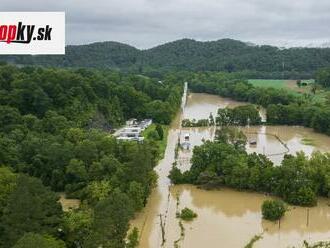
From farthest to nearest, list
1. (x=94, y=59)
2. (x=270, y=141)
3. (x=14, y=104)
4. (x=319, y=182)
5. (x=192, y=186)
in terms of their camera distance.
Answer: (x=94, y=59), (x=270, y=141), (x=14, y=104), (x=192, y=186), (x=319, y=182)

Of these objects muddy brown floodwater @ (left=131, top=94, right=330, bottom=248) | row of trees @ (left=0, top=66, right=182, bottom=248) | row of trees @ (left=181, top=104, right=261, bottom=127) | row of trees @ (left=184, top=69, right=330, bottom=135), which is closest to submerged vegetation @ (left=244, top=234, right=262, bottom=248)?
muddy brown floodwater @ (left=131, top=94, right=330, bottom=248)

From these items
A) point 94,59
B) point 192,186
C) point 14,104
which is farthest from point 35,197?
point 94,59

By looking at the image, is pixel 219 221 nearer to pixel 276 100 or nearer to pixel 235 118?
pixel 235 118

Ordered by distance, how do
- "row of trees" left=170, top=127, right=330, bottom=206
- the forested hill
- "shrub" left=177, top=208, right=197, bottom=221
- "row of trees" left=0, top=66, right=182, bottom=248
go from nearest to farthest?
"row of trees" left=0, top=66, right=182, bottom=248 < "shrub" left=177, top=208, right=197, bottom=221 < "row of trees" left=170, top=127, right=330, bottom=206 < the forested hill

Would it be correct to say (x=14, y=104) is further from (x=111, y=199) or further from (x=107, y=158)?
(x=111, y=199)

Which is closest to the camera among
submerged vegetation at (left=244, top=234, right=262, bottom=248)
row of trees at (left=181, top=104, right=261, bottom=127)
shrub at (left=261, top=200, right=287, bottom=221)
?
submerged vegetation at (left=244, top=234, right=262, bottom=248)

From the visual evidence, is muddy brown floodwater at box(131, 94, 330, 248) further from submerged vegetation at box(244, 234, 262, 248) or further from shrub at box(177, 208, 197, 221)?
shrub at box(177, 208, 197, 221)

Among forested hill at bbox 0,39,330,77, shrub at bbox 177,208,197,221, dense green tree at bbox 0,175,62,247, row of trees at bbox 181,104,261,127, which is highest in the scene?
forested hill at bbox 0,39,330,77
